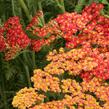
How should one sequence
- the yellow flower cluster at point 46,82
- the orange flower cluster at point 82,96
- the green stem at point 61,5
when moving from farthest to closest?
the green stem at point 61,5
the yellow flower cluster at point 46,82
the orange flower cluster at point 82,96

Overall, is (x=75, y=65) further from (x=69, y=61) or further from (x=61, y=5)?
(x=61, y=5)

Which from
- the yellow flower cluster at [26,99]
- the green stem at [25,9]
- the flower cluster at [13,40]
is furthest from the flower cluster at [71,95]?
the green stem at [25,9]

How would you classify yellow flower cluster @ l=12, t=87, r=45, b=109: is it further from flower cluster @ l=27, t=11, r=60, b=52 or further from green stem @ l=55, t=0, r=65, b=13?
green stem @ l=55, t=0, r=65, b=13

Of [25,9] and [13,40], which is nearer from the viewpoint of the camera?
[13,40]

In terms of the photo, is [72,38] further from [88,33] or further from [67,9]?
[67,9]

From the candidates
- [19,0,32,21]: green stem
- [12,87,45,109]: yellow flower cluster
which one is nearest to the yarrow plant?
[12,87,45,109]: yellow flower cluster

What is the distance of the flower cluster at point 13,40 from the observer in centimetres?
390

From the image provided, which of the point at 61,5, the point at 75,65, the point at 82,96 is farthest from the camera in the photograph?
the point at 61,5

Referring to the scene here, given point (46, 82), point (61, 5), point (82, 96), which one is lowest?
point (82, 96)

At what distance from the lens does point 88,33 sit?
12.9 ft

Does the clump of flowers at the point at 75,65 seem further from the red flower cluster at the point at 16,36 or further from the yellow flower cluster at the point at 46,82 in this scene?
the red flower cluster at the point at 16,36

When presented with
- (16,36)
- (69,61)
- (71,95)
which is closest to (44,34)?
(16,36)

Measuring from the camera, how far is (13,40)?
391 cm

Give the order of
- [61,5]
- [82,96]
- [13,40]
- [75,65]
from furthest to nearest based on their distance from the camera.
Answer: [61,5], [13,40], [75,65], [82,96]
